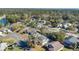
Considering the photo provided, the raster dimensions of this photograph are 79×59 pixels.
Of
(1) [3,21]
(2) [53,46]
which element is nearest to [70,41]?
(2) [53,46]

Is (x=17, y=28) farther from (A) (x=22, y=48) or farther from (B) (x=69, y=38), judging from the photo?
(B) (x=69, y=38)

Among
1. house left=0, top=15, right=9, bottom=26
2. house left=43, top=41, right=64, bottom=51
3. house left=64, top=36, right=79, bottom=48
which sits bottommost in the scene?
house left=43, top=41, right=64, bottom=51

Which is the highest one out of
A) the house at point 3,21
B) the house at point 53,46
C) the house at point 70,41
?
the house at point 3,21

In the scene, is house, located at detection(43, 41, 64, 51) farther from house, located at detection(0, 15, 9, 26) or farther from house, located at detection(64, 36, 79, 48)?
house, located at detection(0, 15, 9, 26)

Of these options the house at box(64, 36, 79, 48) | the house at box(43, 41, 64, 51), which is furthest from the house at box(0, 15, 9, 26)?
the house at box(64, 36, 79, 48)

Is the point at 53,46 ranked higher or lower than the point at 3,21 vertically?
lower

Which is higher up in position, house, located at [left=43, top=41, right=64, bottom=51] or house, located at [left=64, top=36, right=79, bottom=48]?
house, located at [left=64, top=36, right=79, bottom=48]

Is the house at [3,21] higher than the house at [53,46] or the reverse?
higher

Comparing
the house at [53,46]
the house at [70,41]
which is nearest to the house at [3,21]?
the house at [53,46]

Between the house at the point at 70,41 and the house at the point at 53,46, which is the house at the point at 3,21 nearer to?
the house at the point at 53,46

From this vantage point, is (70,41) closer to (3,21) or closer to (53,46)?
(53,46)
